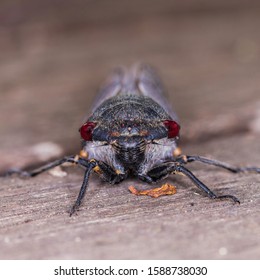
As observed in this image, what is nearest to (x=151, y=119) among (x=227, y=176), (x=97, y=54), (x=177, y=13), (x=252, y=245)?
(x=227, y=176)

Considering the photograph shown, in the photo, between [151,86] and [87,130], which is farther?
[151,86]

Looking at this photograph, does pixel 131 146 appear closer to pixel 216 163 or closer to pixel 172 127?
pixel 172 127

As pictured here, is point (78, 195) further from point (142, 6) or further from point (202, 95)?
point (142, 6)

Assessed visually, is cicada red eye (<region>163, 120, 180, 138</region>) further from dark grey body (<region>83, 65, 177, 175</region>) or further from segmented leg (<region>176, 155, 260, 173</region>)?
segmented leg (<region>176, 155, 260, 173</region>)

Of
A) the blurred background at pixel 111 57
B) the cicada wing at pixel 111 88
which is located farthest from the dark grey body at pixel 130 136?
the blurred background at pixel 111 57

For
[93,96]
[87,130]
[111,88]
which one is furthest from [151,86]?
[87,130]

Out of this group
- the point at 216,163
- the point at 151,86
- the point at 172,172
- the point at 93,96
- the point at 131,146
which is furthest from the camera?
the point at 93,96

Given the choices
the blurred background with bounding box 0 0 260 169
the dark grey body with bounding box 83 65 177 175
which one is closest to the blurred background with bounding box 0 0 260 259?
the blurred background with bounding box 0 0 260 169
